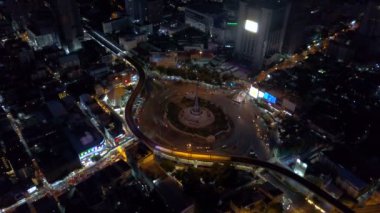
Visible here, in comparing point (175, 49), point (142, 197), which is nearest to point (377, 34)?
point (175, 49)

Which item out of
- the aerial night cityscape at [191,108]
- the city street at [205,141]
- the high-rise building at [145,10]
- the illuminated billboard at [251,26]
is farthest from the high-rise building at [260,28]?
the high-rise building at [145,10]

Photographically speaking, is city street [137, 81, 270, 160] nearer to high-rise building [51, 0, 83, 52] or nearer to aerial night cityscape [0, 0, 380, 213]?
aerial night cityscape [0, 0, 380, 213]

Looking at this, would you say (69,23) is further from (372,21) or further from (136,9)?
(372,21)

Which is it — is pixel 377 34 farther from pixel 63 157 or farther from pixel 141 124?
pixel 63 157

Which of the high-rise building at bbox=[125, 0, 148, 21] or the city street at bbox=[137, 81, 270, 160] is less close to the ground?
the high-rise building at bbox=[125, 0, 148, 21]

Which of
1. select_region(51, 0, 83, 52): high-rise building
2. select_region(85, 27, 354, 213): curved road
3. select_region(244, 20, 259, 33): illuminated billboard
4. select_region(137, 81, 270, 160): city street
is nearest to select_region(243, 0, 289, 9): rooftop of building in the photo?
select_region(244, 20, 259, 33): illuminated billboard

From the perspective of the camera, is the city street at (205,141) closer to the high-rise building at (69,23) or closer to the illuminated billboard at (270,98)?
the illuminated billboard at (270,98)
